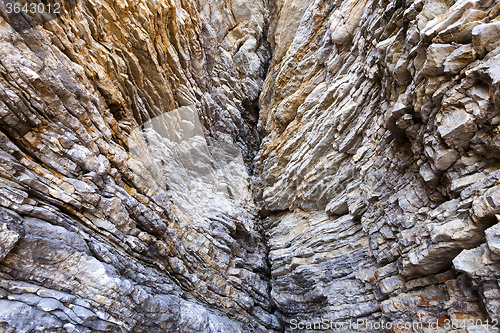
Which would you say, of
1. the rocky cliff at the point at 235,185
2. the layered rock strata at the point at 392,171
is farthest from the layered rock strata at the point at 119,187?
the layered rock strata at the point at 392,171

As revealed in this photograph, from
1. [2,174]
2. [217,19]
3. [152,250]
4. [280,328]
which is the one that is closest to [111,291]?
[152,250]

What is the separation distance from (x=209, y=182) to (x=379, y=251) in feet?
37.6

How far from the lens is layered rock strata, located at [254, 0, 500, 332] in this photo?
5.86 m

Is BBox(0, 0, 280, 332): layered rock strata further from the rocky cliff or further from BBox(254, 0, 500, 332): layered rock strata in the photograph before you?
BBox(254, 0, 500, 332): layered rock strata

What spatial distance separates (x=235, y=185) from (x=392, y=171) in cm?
1178

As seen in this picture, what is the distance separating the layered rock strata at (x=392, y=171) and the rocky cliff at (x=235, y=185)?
0.06m

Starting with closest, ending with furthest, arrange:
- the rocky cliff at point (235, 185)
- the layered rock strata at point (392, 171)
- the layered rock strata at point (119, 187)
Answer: the layered rock strata at point (392, 171) → the rocky cliff at point (235, 185) → the layered rock strata at point (119, 187)

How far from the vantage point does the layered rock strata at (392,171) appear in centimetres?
586

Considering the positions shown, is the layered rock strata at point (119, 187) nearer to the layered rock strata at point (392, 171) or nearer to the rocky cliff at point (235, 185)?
the rocky cliff at point (235, 185)

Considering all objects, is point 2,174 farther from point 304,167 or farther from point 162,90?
point 304,167

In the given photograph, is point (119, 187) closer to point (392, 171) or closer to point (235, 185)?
point (235, 185)

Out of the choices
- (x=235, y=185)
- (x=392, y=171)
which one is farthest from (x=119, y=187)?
(x=392, y=171)

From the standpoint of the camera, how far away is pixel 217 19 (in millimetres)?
23750

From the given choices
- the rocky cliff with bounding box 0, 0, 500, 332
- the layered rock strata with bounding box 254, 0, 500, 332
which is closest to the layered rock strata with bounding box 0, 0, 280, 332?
the rocky cliff with bounding box 0, 0, 500, 332
